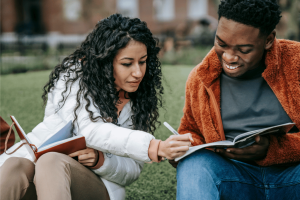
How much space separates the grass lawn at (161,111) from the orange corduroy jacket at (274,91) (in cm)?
39

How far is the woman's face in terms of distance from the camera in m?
1.90

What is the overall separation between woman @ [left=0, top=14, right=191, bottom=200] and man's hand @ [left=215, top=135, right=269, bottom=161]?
28 cm

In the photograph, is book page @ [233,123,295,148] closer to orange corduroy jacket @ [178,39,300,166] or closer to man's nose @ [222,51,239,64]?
orange corduroy jacket @ [178,39,300,166]

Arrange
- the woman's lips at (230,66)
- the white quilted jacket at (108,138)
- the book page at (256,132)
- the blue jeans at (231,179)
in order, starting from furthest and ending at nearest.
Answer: the woman's lips at (230,66)
the white quilted jacket at (108,138)
the blue jeans at (231,179)
the book page at (256,132)

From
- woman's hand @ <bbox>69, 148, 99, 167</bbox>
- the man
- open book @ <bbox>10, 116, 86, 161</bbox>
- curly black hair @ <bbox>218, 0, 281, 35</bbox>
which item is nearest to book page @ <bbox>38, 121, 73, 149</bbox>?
open book @ <bbox>10, 116, 86, 161</bbox>

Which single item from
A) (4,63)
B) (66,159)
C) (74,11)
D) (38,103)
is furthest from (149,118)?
(74,11)

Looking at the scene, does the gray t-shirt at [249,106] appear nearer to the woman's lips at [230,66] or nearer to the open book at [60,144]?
the woman's lips at [230,66]

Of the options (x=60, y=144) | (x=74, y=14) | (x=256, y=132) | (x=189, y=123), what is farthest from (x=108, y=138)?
(x=74, y=14)

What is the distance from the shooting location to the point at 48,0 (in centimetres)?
1877

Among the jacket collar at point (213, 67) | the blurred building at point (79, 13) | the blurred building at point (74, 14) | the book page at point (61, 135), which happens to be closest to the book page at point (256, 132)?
the jacket collar at point (213, 67)

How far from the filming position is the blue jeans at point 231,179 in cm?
161

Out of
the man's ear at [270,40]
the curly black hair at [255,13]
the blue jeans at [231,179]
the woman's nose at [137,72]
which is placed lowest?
the blue jeans at [231,179]

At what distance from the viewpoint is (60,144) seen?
5.52 ft

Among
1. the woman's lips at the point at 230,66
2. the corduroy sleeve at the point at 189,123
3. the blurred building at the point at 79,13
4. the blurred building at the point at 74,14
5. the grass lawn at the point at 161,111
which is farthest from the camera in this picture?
the blurred building at the point at 74,14
